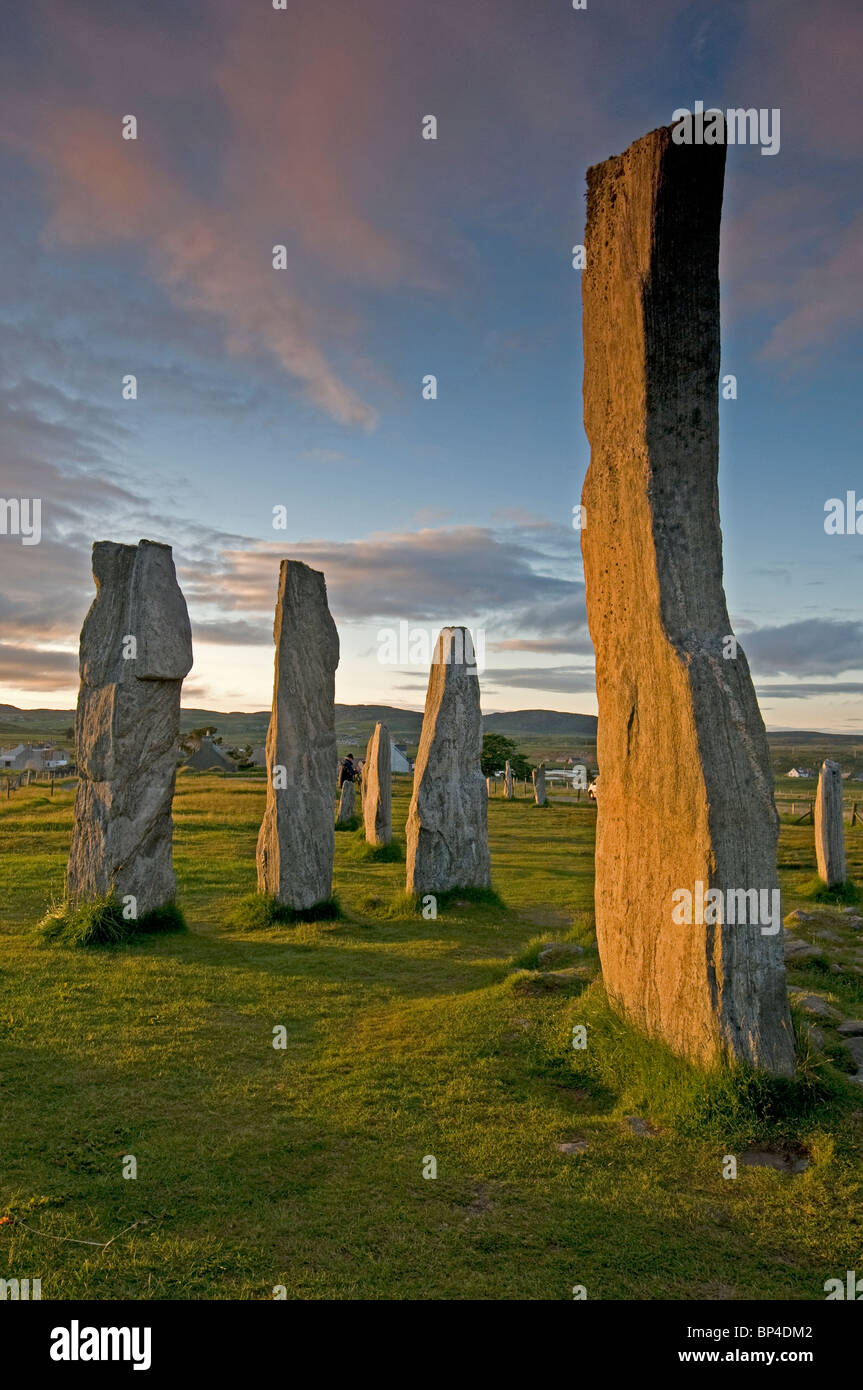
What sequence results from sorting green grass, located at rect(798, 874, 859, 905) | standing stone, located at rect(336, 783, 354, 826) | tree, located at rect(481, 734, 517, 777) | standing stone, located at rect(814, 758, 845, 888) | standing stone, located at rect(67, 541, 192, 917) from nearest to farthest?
standing stone, located at rect(67, 541, 192, 917) → green grass, located at rect(798, 874, 859, 905) → standing stone, located at rect(814, 758, 845, 888) → standing stone, located at rect(336, 783, 354, 826) → tree, located at rect(481, 734, 517, 777)

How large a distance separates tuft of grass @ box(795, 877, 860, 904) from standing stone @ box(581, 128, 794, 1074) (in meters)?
8.25

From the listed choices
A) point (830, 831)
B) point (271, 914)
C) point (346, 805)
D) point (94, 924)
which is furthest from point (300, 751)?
point (346, 805)

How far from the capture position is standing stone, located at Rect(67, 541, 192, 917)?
959 cm

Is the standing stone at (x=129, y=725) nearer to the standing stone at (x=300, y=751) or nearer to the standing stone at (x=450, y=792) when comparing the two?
the standing stone at (x=300, y=751)

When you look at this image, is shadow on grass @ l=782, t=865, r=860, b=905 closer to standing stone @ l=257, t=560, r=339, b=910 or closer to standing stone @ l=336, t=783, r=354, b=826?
standing stone @ l=257, t=560, r=339, b=910

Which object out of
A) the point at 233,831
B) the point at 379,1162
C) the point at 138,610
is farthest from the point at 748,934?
the point at 233,831

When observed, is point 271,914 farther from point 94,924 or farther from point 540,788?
point 540,788

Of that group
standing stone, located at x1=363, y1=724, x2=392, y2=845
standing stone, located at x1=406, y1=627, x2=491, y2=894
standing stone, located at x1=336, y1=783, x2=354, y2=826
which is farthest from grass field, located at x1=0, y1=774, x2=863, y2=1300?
standing stone, located at x1=336, y1=783, x2=354, y2=826

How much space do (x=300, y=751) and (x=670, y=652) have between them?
6081 mm

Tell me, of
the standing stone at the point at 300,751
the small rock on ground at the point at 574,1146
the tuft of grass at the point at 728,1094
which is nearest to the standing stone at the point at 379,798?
the standing stone at the point at 300,751

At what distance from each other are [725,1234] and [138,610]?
8.09m

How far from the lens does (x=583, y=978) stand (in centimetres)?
724

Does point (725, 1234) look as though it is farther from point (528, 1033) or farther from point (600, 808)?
point (600, 808)
